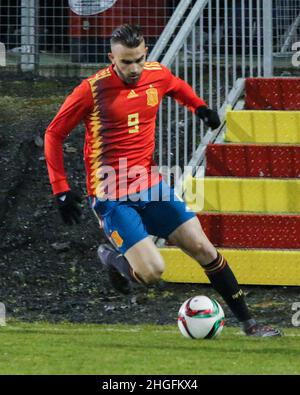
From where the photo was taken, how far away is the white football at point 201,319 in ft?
29.6

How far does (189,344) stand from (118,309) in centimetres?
229

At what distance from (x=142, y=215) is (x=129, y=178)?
26 centimetres

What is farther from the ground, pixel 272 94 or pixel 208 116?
pixel 208 116

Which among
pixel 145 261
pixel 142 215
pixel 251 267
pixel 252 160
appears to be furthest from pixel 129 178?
pixel 252 160

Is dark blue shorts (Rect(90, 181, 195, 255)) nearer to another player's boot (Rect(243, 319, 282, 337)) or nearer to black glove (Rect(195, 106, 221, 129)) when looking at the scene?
black glove (Rect(195, 106, 221, 129))

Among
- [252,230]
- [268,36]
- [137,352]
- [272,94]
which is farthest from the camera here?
[268,36]

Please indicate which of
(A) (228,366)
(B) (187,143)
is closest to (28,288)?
(B) (187,143)

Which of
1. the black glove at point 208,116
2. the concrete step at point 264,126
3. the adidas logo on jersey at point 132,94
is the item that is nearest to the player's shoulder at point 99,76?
the adidas logo on jersey at point 132,94

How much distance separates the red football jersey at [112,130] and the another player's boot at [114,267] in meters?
0.44

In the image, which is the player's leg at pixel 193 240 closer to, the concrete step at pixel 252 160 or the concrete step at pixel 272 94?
the concrete step at pixel 252 160

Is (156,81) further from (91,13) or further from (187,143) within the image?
(91,13)

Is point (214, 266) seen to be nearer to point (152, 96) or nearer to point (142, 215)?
point (142, 215)

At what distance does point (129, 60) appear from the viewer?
9.17 metres

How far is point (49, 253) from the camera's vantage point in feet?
40.6
